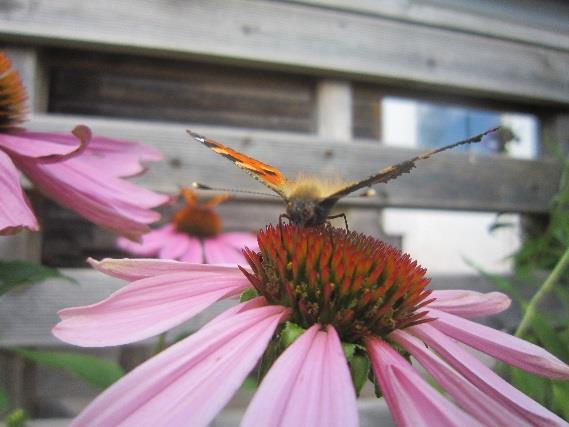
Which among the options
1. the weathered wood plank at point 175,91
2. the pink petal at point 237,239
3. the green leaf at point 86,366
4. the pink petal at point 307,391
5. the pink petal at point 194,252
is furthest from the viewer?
the weathered wood plank at point 175,91

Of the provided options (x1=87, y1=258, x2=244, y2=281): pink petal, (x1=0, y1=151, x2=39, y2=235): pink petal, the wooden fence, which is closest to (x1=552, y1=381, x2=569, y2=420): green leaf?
(x1=87, y1=258, x2=244, y2=281): pink petal

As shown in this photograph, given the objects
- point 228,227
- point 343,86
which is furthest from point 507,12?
point 228,227

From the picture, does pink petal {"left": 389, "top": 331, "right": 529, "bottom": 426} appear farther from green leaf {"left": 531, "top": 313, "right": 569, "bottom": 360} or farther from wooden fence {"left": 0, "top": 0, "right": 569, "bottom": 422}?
wooden fence {"left": 0, "top": 0, "right": 569, "bottom": 422}

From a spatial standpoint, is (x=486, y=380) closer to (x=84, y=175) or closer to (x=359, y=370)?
(x=359, y=370)

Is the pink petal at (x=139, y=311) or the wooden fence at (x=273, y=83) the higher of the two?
the wooden fence at (x=273, y=83)

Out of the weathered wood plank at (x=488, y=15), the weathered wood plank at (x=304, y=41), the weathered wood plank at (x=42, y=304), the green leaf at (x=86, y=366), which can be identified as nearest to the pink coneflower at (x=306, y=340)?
the green leaf at (x=86, y=366)

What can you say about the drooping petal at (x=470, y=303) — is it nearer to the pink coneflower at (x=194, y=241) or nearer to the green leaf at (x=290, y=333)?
the green leaf at (x=290, y=333)

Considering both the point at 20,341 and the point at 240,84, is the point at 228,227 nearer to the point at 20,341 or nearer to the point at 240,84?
the point at 240,84
